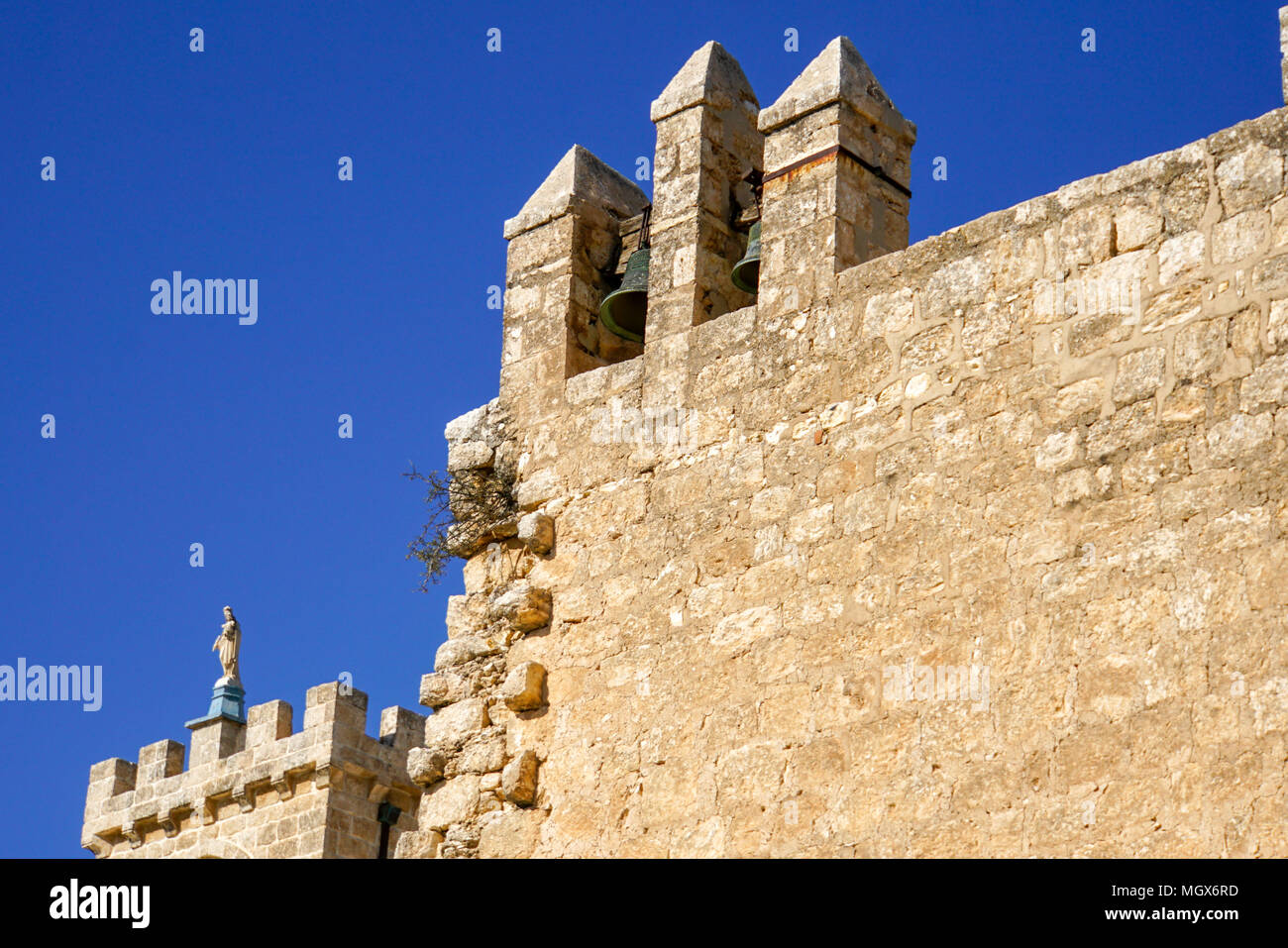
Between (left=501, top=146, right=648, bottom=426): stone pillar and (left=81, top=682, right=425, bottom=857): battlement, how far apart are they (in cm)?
710

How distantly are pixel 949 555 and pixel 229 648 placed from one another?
11.2 metres

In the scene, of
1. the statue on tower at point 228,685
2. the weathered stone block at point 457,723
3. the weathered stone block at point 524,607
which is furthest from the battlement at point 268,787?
the weathered stone block at point 524,607


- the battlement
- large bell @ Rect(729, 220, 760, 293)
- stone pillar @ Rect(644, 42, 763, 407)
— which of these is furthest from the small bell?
the battlement

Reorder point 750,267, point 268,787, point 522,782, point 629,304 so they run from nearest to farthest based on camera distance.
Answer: point 522,782 → point 750,267 → point 629,304 → point 268,787

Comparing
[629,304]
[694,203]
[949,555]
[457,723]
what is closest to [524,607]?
[457,723]

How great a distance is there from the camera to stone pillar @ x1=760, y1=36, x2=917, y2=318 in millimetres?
8094

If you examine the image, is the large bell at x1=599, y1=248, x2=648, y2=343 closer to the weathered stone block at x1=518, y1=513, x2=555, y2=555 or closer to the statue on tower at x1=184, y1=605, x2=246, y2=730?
the weathered stone block at x1=518, y1=513, x2=555, y2=555

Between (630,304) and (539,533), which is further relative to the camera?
(630,304)

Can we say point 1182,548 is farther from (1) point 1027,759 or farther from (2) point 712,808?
(2) point 712,808

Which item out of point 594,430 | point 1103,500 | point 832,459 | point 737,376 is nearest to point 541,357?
point 594,430

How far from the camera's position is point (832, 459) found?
767 cm

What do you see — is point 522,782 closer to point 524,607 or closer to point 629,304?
point 524,607

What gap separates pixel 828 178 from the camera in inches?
321
